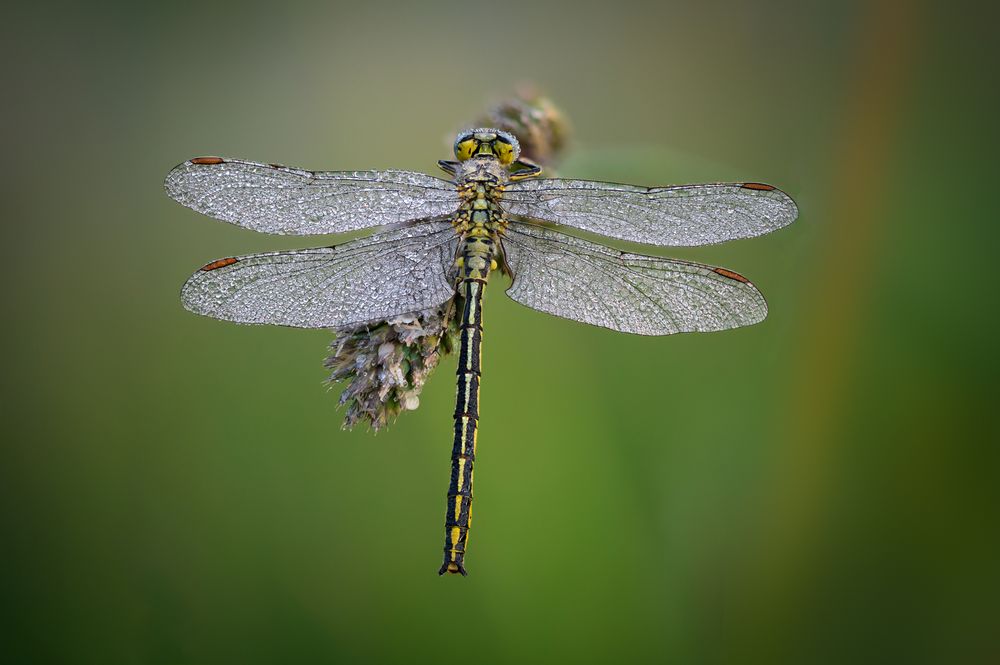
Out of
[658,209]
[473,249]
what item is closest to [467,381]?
[473,249]

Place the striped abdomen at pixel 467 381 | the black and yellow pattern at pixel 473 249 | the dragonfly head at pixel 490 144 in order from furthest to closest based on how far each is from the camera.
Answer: the dragonfly head at pixel 490 144, the black and yellow pattern at pixel 473 249, the striped abdomen at pixel 467 381

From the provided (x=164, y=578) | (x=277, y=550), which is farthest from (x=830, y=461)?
(x=164, y=578)

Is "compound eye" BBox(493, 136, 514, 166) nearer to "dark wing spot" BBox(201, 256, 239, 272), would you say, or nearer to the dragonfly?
the dragonfly

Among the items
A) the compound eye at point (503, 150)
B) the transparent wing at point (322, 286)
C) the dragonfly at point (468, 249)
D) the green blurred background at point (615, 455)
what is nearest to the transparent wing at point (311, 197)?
the dragonfly at point (468, 249)

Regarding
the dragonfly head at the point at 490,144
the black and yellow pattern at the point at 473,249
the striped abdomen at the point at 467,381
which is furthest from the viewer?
the dragonfly head at the point at 490,144

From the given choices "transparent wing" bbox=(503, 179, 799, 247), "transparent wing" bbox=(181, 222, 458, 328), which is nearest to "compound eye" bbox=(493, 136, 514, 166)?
"transparent wing" bbox=(503, 179, 799, 247)

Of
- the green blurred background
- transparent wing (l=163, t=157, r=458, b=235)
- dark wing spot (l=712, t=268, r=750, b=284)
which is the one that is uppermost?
transparent wing (l=163, t=157, r=458, b=235)

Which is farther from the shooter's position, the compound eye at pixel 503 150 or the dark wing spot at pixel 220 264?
the compound eye at pixel 503 150

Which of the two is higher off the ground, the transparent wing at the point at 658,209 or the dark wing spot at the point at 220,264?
the transparent wing at the point at 658,209

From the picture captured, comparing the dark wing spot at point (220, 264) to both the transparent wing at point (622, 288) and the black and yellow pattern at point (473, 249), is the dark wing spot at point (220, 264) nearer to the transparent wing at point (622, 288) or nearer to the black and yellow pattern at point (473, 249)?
the black and yellow pattern at point (473, 249)
